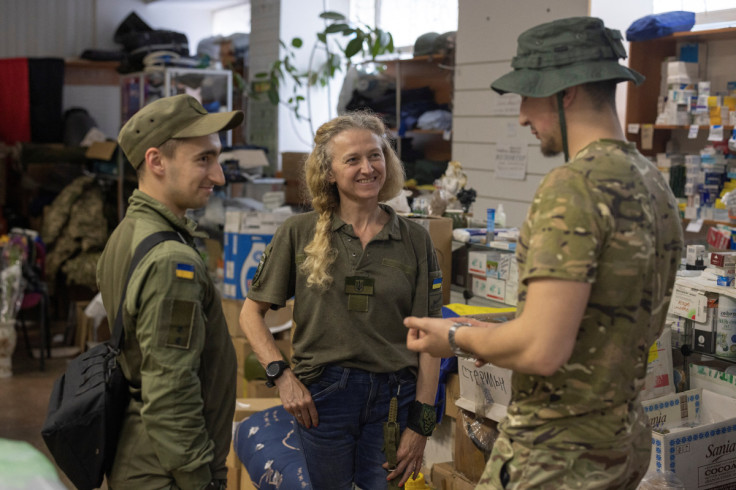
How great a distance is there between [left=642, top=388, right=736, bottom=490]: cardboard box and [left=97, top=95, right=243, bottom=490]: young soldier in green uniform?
134cm

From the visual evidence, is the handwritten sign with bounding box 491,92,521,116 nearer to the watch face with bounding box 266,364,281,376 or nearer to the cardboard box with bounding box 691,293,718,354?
the cardboard box with bounding box 691,293,718,354

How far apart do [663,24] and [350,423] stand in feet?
11.9

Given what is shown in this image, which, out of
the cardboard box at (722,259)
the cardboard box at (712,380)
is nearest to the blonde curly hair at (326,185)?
the cardboard box at (722,259)

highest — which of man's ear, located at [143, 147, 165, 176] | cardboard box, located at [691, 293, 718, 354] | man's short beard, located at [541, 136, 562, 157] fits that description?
man's short beard, located at [541, 136, 562, 157]

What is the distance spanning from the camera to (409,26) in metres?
7.77

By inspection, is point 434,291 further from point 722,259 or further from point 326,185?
point 722,259

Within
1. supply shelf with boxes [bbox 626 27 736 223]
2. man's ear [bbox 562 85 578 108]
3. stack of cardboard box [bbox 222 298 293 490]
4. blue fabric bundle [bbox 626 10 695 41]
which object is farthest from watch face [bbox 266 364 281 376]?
blue fabric bundle [bbox 626 10 695 41]

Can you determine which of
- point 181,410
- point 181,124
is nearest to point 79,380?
point 181,410

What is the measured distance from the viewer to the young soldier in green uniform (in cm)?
166

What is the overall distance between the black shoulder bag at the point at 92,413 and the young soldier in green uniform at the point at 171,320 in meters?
0.03

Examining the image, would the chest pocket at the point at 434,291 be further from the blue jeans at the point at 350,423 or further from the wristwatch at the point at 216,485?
the wristwatch at the point at 216,485

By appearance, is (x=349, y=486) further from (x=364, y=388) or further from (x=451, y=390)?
(x=451, y=390)

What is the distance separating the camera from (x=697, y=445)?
7.92ft

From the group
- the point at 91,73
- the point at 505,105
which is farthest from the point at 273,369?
the point at 91,73
